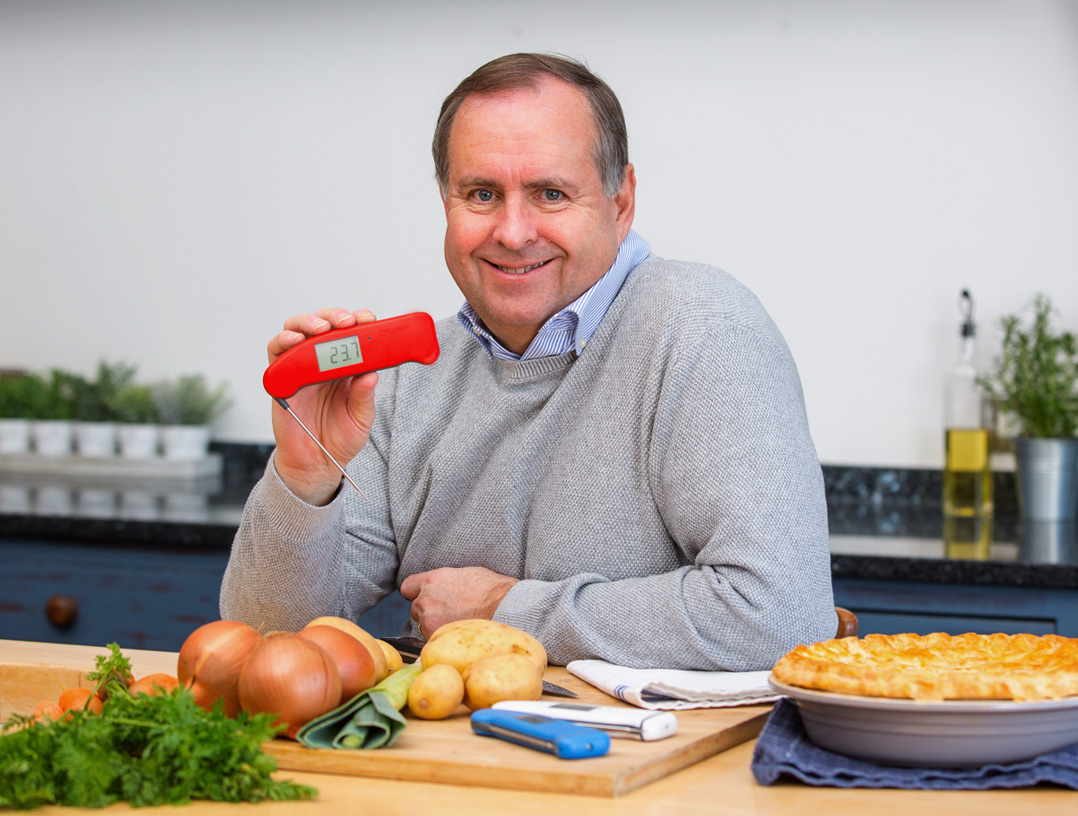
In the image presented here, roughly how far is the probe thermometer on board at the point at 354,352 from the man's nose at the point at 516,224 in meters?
0.23

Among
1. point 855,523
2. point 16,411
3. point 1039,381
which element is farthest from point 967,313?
point 16,411

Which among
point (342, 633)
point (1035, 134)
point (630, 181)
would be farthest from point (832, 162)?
point (342, 633)

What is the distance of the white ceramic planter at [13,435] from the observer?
3.11 metres

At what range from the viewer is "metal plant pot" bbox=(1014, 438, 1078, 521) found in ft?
7.87

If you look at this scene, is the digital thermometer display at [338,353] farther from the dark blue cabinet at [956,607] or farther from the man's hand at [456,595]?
the dark blue cabinet at [956,607]

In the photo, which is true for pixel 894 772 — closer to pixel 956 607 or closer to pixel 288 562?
pixel 288 562

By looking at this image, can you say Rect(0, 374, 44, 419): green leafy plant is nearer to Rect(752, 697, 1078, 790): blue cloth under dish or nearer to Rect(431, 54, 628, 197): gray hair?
Rect(431, 54, 628, 197): gray hair

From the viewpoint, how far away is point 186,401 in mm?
3041

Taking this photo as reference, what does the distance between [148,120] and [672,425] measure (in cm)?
233

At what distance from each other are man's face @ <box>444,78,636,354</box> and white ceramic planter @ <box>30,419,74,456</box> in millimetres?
1976

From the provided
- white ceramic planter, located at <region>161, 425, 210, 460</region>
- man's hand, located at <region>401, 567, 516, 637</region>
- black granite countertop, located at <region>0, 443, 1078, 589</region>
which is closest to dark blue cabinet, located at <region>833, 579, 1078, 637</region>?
black granite countertop, located at <region>0, 443, 1078, 589</region>

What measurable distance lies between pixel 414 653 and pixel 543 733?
401 millimetres

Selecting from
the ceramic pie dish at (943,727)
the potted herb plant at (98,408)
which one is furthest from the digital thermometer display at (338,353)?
the potted herb plant at (98,408)

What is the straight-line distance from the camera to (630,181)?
1575 mm
